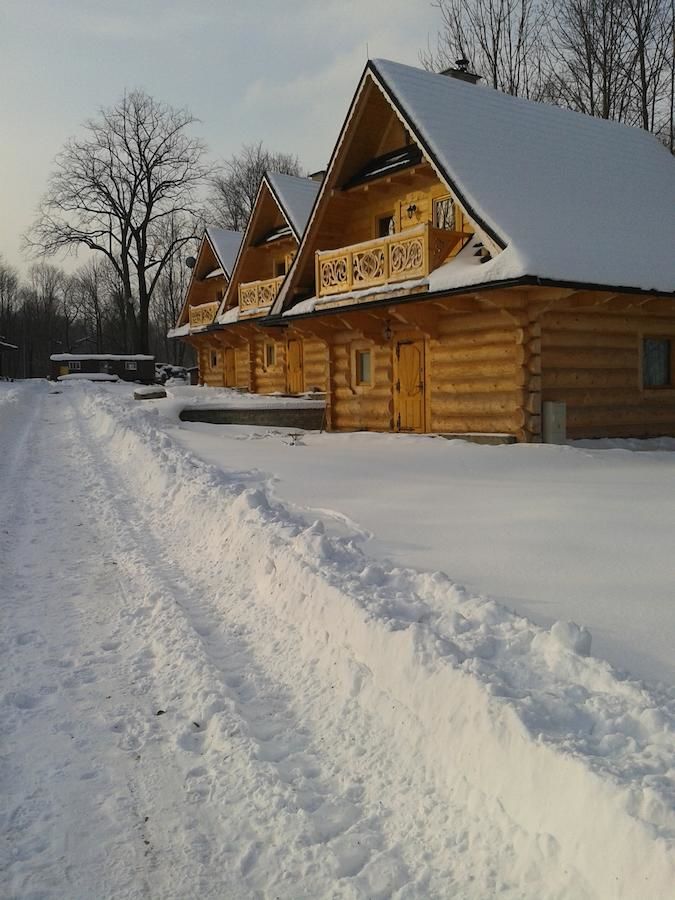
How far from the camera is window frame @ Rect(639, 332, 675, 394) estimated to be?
1400 cm

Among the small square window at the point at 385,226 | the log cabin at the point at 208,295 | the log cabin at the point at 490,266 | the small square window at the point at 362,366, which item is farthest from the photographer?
the log cabin at the point at 208,295

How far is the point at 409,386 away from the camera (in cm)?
1540

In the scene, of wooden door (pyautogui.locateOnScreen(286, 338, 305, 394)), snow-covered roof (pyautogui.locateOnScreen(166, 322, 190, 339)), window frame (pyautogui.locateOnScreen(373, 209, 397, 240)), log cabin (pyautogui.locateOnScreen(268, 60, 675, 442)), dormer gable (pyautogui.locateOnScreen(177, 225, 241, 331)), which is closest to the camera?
log cabin (pyautogui.locateOnScreen(268, 60, 675, 442))

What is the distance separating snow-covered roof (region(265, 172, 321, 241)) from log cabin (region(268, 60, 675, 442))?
575 cm

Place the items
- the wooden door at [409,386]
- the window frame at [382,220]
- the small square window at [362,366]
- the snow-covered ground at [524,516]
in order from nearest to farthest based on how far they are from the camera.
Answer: the snow-covered ground at [524,516], the wooden door at [409,386], the window frame at [382,220], the small square window at [362,366]

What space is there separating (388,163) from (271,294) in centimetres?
924

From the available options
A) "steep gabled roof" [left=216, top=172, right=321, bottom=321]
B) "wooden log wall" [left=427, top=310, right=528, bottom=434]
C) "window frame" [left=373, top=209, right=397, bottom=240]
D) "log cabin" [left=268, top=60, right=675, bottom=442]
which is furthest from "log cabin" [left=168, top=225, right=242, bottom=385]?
"wooden log wall" [left=427, top=310, right=528, bottom=434]

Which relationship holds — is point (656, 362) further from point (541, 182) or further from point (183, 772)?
point (183, 772)

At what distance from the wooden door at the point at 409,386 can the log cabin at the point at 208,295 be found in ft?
51.4

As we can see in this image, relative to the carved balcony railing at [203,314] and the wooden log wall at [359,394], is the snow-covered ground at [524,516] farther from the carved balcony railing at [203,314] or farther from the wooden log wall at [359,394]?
the carved balcony railing at [203,314]

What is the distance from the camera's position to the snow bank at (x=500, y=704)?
2.32 m

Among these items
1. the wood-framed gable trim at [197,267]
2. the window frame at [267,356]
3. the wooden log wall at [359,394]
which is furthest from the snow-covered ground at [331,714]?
the wood-framed gable trim at [197,267]

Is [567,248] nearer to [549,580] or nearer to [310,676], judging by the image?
[549,580]

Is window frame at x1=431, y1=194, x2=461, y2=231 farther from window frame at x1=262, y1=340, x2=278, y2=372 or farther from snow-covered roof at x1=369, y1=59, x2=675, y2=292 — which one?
window frame at x1=262, y1=340, x2=278, y2=372
